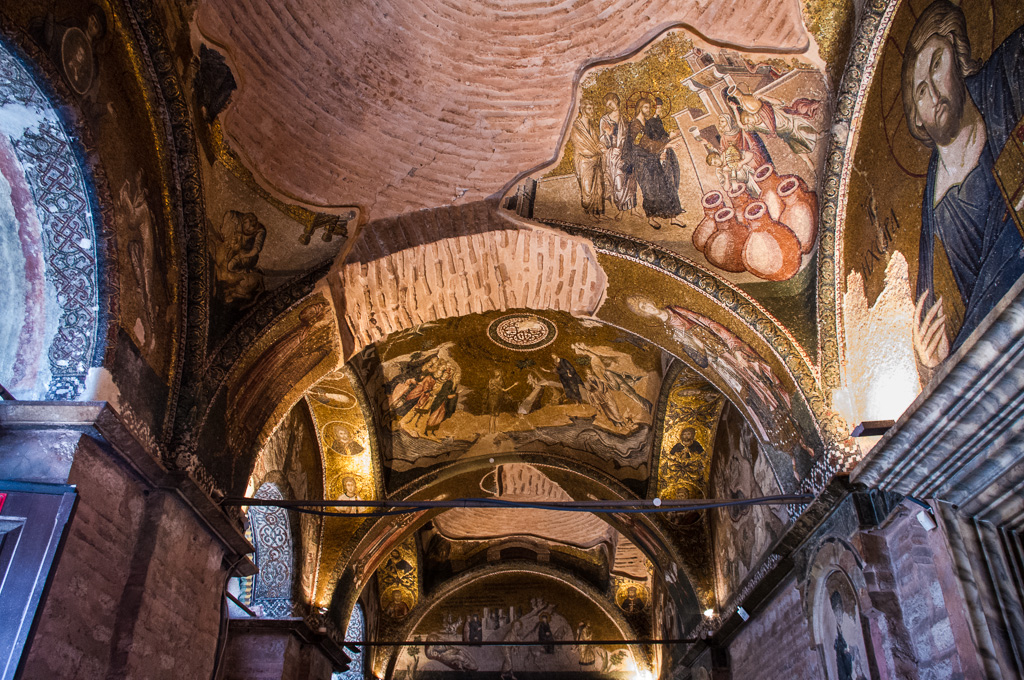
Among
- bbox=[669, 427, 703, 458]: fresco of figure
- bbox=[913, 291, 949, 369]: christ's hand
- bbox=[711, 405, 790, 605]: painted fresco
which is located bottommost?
bbox=[913, 291, 949, 369]: christ's hand

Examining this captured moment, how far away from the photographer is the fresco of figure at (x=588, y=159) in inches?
261

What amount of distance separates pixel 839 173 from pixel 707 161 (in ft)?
3.43

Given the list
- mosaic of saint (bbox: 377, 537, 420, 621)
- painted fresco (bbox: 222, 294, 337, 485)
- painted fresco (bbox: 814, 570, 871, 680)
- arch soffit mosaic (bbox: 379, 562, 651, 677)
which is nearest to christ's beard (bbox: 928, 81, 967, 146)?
painted fresco (bbox: 814, 570, 871, 680)

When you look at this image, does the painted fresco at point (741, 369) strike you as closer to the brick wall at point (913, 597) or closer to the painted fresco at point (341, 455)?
the brick wall at point (913, 597)

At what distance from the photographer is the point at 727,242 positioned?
22.5ft

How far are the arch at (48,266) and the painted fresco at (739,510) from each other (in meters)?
6.04

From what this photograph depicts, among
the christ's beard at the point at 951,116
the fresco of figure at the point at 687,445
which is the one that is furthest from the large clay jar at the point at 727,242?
the fresco of figure at the point at 687,445

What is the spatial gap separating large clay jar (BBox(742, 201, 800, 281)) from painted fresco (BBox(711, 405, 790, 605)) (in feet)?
6.27

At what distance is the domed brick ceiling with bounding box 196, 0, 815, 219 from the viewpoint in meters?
5.98

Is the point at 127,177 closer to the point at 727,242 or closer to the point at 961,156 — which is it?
the point at 727,242

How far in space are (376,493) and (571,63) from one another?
21.6 ft

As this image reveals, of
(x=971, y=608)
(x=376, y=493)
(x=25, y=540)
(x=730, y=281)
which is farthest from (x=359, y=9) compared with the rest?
(x=376, y=493)

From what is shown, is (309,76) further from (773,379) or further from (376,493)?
(376,493)

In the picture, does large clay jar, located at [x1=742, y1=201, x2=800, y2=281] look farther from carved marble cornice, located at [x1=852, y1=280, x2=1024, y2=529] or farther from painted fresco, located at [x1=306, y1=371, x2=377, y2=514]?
painted fresco, located at [x1=306, y1=371, x2=377, y2=514]
